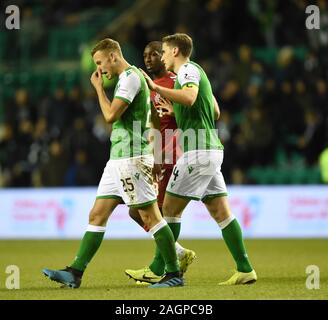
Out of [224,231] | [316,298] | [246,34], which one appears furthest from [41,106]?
[316,298]

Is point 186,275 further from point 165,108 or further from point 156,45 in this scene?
point 156,45

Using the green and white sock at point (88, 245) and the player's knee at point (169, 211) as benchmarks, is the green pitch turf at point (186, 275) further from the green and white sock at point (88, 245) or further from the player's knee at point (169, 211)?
the player's knee at point (169, 211)

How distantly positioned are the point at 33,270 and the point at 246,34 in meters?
9.69

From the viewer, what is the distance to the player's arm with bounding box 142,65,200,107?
806 centimetres

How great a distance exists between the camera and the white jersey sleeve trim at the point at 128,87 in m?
8.08

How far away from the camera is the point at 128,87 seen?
26.6 ft

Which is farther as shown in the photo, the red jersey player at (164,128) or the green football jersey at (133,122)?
the red jersey player at (164,128)

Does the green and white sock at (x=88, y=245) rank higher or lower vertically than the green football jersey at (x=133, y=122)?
lower

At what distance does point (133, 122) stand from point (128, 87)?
0.32 m

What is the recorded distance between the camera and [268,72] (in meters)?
18.0

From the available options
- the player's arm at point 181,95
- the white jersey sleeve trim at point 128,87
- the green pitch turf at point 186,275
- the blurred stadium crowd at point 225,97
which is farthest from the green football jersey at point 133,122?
the blurred stadium crowd at point 225,97

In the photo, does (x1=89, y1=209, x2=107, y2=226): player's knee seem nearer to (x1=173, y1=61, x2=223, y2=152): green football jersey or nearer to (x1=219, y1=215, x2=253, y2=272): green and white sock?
(x1=173, y1=61, x2=223, y2=152): green football jersey

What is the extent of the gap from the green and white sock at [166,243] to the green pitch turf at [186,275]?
231mm
